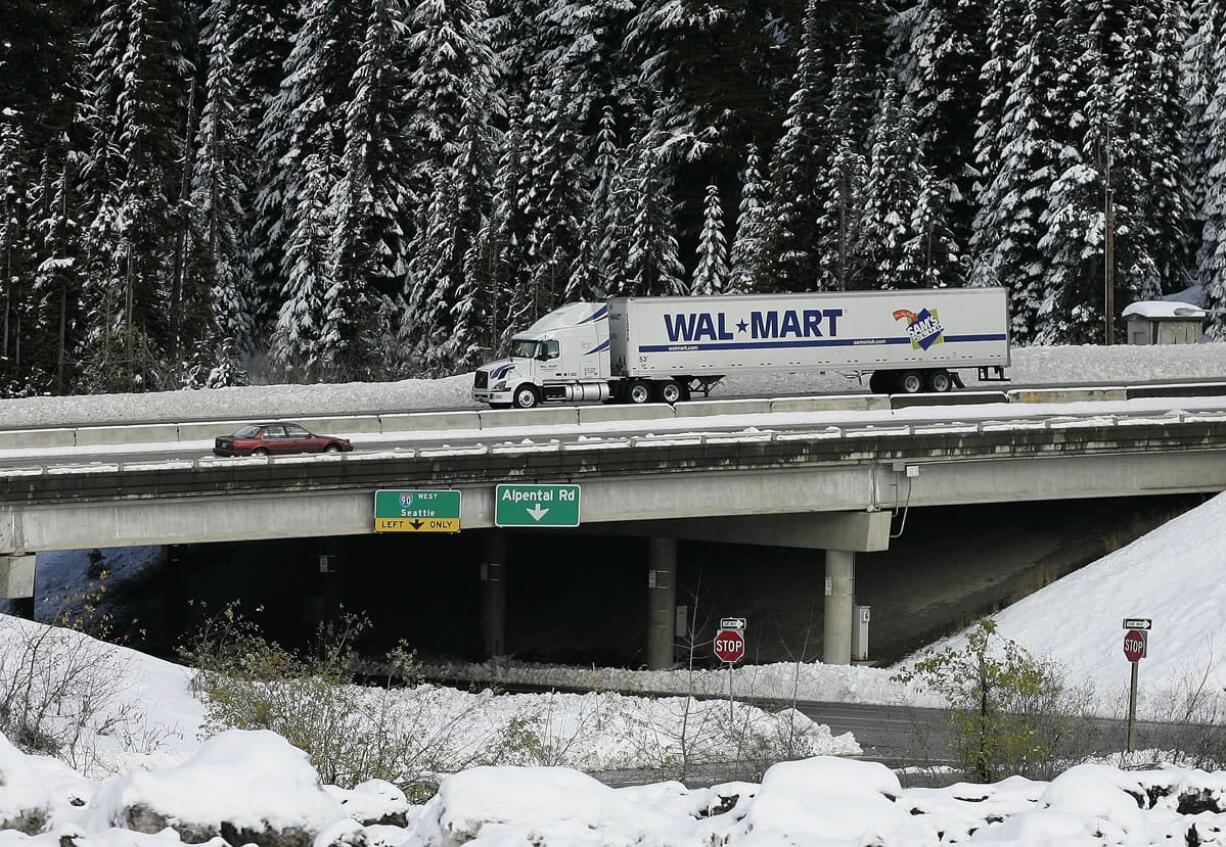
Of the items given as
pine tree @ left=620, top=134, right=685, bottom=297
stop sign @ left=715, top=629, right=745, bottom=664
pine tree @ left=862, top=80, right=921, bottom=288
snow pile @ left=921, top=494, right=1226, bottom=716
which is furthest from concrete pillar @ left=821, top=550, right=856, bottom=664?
pine tree @ left=862, top=80, right=921, bottom=288

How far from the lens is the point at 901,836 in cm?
1029

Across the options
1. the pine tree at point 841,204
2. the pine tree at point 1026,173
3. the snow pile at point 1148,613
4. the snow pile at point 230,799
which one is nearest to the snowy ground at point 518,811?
the snow pile at point 230,799

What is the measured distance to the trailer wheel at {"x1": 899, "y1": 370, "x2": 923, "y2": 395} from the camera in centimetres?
4828

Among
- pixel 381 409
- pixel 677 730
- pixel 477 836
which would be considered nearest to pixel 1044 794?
pixel 477 836

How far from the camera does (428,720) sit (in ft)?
81.7

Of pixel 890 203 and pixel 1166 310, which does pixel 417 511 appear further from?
pixel 890 203

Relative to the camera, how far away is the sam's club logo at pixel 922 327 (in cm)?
4722

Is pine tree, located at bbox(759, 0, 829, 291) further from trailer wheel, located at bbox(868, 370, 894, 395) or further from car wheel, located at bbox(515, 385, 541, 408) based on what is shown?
car wheel, located at bbox(515, 385, 541, 408)

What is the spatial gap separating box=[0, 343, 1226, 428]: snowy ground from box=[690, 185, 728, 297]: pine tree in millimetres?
14863

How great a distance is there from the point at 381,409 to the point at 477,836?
38.5m

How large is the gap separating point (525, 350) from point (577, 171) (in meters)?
26.2

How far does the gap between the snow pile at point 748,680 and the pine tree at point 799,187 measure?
3105 cm

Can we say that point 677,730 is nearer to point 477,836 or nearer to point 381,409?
point 477,836

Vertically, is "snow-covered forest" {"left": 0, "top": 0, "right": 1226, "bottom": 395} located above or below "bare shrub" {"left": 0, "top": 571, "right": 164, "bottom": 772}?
above
